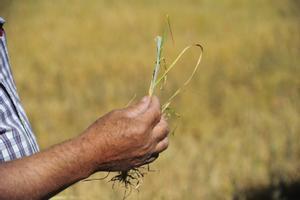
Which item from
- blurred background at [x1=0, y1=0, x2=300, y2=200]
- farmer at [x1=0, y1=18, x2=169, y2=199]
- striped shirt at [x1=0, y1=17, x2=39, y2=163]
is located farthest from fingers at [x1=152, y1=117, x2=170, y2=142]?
blurred background at [x1=0, y1=0, x2=300, y2=200]

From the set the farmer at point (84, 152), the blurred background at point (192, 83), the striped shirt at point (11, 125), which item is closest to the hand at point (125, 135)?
the farmer at point (84, 152)

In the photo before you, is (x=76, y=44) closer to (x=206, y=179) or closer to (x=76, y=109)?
(x=76, y=109)

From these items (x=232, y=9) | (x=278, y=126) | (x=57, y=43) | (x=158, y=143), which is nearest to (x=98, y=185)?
(x=278, y=126)

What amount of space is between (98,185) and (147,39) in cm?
633

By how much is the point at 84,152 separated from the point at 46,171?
0.10 meters

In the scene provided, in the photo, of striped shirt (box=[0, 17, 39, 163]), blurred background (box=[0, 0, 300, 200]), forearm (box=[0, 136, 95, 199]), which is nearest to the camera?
forearm (box=[0, 136, 95, 199])

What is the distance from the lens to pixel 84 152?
189cm

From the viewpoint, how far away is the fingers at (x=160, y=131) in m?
1.99

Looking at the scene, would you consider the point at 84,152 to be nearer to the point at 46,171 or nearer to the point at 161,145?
the point at 46,171

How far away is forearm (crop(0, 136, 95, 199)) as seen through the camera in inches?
71.6

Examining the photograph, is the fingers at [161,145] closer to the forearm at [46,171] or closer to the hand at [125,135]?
the hand at [125,135]

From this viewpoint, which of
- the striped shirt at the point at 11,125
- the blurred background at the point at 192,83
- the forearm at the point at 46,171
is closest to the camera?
the forearm at the point at 46,171

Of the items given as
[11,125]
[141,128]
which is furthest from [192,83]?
[141,128]

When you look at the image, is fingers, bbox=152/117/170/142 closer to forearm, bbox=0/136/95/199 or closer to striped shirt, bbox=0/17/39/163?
forearm, bbox=0/136/95/199
